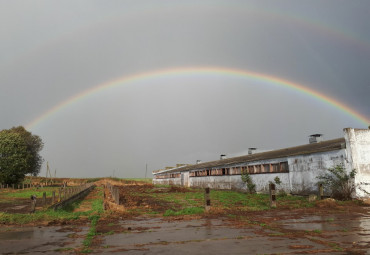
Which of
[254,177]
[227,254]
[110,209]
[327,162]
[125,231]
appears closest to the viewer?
[227,254]

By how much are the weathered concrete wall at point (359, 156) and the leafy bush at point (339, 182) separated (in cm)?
37

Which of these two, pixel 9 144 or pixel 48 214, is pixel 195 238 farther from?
pixel 9 144

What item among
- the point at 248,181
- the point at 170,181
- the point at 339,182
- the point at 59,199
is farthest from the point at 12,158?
the point at 339,182

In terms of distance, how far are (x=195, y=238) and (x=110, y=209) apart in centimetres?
792

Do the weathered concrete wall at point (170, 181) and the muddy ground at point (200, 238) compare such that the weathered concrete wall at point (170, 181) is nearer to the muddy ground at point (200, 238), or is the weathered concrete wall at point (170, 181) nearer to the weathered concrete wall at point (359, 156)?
the weathered concrete wall at point (359, 156)

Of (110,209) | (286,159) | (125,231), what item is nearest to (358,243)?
(125,231)

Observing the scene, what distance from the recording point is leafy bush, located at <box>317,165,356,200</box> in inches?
688

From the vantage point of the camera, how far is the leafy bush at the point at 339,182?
17469 millimetres

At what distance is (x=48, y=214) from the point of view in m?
12.4

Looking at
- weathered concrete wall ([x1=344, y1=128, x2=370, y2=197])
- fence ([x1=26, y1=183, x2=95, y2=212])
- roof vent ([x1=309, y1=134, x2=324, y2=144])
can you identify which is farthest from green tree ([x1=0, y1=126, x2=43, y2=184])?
weathered concrete wall ([x1=344, y1=128, x2=370, y2=197])

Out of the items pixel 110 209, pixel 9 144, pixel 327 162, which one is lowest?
pixel 110 209

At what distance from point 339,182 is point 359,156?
218 cm

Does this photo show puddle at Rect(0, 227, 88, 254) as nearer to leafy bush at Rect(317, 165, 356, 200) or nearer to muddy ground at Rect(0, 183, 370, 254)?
muddy ground at Rect(0, 183, 370, 254)

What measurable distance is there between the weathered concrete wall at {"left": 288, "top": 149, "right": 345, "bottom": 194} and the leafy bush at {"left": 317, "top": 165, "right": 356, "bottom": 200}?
1.94ft
